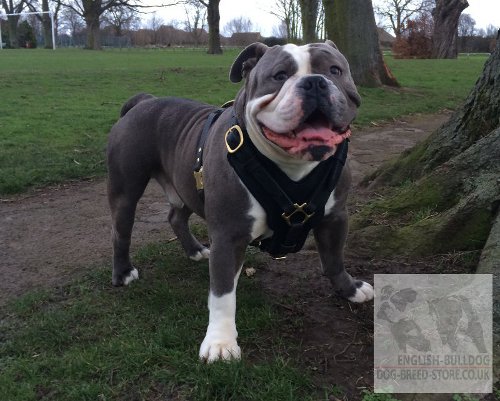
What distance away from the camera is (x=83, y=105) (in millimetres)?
11773

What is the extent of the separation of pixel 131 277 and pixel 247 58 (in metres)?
1.69

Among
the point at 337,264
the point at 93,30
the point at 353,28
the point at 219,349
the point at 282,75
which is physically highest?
the point at 93,30

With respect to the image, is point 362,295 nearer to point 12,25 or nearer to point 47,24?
point 47,24

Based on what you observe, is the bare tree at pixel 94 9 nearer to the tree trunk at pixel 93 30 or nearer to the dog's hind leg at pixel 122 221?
the tree trunk at pixel 93 30

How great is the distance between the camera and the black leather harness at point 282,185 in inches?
109

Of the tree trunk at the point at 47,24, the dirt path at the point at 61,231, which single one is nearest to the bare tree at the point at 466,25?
the tree trunk at the point at 47,24

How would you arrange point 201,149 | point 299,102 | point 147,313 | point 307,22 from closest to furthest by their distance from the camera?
point 299,102 < point 201,149 < point 147,313 < point 307,22

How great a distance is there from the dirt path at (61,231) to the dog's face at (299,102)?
2082 mm

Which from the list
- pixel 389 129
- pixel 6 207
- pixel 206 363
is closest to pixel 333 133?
pixel 206 363

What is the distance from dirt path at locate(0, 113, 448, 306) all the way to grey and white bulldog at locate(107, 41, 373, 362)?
2.16 feet

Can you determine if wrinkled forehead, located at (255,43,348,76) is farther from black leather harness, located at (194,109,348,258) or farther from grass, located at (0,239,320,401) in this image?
grass, located at (0,239,320,401)

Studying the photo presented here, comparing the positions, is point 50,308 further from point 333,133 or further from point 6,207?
point 6,207

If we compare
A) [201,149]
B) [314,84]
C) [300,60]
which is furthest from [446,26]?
[314,84]

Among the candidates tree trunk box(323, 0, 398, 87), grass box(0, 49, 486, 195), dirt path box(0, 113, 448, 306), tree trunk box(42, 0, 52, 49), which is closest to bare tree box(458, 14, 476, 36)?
tree trunk box(42, 0, 52, 49)
